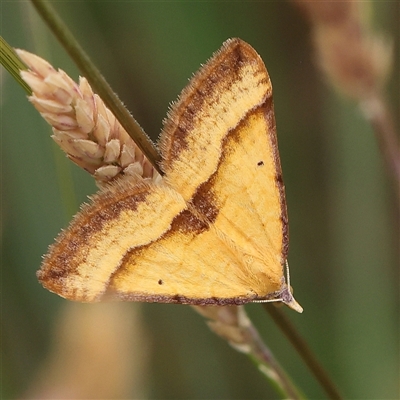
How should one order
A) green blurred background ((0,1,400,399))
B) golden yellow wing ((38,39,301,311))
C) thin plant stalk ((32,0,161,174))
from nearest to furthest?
thin plant stalk ((32,0,161,174)), golden yellow wing ((38,39,301,311)), green blurred background ((0,1,400,399))

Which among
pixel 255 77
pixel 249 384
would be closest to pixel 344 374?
pixel 249 384

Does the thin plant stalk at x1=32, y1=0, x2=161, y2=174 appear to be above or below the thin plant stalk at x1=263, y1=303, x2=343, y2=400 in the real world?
above

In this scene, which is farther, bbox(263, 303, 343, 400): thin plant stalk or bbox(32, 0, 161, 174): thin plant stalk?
bbox(263, 303, 343, 400): thin plant stalk

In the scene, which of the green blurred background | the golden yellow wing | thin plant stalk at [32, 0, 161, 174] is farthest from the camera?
the green blurred background

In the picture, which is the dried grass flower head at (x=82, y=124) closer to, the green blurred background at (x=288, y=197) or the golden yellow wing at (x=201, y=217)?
the golden yellow wing at (x=201, y=217)

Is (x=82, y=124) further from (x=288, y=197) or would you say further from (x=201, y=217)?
(x=288, y=197)

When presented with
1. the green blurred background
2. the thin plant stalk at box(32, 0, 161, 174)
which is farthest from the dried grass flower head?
the green blurred background

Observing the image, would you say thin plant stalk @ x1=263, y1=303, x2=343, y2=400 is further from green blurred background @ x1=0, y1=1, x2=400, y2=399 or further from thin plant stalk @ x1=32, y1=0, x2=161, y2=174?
green blurred background @ x1=0, y1=1, x2=400, y2=399

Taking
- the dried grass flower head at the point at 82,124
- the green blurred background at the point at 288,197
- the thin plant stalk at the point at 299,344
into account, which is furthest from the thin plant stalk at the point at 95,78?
the green blurred background at the point at 288,197

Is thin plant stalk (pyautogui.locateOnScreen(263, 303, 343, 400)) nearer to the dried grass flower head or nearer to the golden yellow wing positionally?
the golden yellow wing
